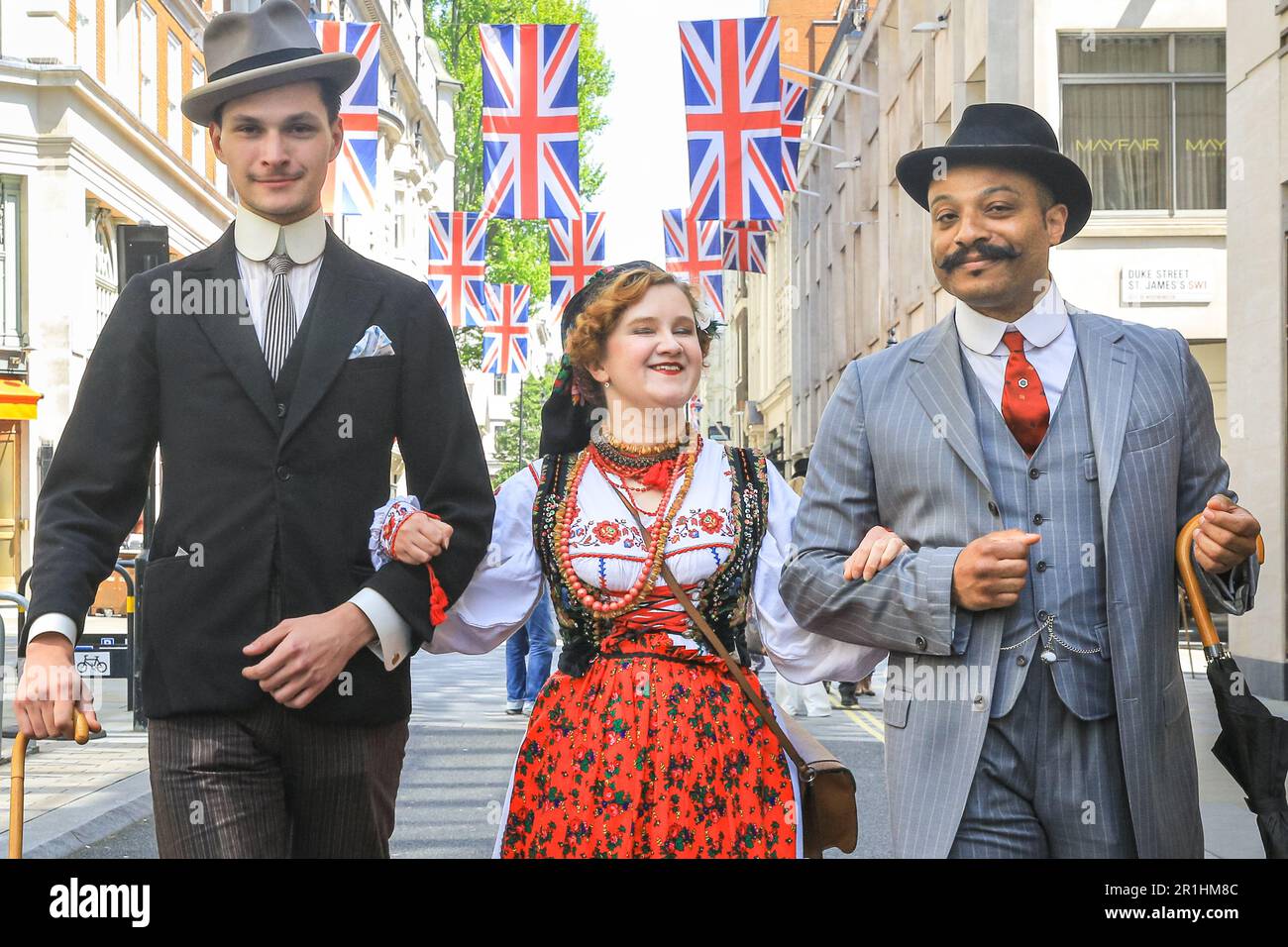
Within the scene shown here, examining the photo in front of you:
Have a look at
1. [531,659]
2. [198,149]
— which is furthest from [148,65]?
[531,659]

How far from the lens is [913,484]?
3.24 m

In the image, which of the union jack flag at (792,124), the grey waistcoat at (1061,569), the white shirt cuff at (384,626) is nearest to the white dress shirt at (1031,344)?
the grey waistcoat at (1061,569)

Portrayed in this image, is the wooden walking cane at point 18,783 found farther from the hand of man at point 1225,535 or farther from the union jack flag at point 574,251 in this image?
the union jack flag at point 574,251

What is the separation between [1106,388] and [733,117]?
13699 millimetres

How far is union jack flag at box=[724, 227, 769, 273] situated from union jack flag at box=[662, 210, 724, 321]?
45cm

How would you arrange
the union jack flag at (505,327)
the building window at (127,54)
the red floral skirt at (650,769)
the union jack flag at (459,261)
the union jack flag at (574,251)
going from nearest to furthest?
the red floral skirt at (650,769), the union jack flag at (574,251), the building window at (127,54), the union jack flag at (459,261), the union jack flag at (505,327)

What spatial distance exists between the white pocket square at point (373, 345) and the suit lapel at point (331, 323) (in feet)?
0.04

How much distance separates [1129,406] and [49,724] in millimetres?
2202

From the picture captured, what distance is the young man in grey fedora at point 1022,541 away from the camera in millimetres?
3062

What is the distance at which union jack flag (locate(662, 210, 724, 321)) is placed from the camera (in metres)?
23.5

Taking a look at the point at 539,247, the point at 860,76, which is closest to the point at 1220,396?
the point at 860,76

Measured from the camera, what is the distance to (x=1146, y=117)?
18594 mm

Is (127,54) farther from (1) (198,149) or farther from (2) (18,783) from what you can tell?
(2) (18,783)
